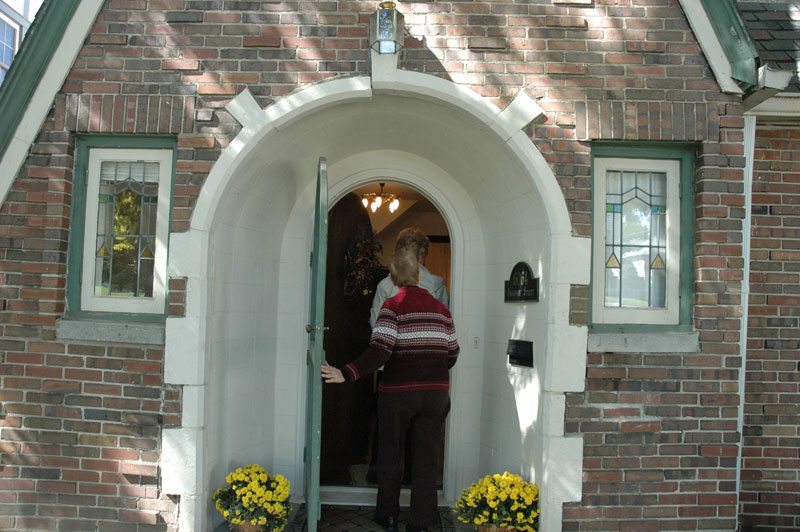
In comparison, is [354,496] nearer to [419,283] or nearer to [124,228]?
[419,283]

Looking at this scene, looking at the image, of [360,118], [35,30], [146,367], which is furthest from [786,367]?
[35,30]

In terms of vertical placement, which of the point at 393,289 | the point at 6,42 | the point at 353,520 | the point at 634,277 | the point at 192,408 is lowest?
the point at 353,520

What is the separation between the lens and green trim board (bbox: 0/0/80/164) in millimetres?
3949

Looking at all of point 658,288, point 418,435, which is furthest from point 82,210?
point 658,288

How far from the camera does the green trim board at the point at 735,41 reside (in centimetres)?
388

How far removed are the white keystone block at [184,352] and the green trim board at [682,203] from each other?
255cm

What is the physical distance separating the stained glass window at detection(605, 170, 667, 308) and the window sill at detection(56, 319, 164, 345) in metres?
3.01

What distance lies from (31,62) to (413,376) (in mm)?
3170

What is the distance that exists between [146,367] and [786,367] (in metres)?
4.34

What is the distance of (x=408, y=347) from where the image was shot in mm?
4004

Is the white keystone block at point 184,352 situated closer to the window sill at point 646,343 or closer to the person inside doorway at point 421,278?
the person inside doorway at point 421,278

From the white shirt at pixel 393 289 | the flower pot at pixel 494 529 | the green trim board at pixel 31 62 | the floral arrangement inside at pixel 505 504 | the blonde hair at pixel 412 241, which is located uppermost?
the green trim board at pixel 31 62

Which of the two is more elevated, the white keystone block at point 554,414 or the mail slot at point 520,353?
the mail slot at point 520,353

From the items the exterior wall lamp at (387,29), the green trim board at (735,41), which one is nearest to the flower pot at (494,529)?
the exterior wall lamp at (387,29)
